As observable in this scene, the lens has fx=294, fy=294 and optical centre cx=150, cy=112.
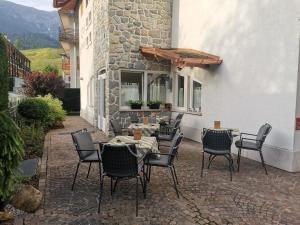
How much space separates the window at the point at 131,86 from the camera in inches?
435

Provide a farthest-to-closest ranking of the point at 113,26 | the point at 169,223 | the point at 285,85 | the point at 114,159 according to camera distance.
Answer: the point at 113,26 < the point at 285,85 < the point at 114,159 < the point at 169,223

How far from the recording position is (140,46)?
35.7 feet

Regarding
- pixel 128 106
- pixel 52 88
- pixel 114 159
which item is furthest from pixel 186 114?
pixel 52 88

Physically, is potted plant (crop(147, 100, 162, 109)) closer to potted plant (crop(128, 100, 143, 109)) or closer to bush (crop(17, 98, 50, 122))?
potted plant (crop(128, 100, 143, 109))

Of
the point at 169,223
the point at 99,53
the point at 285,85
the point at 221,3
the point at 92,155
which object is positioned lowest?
the point at 169,223

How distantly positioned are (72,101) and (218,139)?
1948 cm

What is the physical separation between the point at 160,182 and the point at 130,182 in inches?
22.4

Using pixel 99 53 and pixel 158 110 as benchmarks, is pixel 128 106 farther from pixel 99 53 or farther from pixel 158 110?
pixel 99 53

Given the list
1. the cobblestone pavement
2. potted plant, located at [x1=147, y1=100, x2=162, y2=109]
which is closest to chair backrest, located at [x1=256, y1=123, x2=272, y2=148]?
the cobblestone pavement

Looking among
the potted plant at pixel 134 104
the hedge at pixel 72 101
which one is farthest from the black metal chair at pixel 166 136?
the hedge at pixel 72 101

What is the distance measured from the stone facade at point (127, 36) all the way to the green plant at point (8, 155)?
277 inches

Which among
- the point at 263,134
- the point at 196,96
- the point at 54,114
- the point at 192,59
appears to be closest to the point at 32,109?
the point at 54,114

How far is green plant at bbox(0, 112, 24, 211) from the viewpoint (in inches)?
139

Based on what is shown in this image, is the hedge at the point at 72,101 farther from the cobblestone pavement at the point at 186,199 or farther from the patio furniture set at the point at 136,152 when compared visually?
the cobblestone pavement at the point at 186,199
